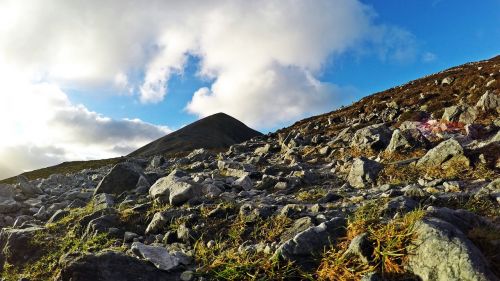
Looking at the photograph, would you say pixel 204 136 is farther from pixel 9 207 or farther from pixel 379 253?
pixel 379 253

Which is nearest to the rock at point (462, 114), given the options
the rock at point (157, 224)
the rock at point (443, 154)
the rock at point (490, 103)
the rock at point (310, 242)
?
the rock at point (490, 103)

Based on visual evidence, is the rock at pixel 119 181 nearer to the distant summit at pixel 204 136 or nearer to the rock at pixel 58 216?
the rock at pixel 58 216

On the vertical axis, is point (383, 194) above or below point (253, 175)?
below

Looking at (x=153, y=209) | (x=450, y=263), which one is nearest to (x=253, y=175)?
(x=153, y=209)

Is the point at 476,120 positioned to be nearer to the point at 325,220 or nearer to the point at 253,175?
the point at 253,175

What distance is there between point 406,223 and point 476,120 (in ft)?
51.0

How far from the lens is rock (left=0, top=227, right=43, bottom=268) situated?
379 inches

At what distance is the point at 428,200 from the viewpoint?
894 cm

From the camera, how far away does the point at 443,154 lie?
1295 cm

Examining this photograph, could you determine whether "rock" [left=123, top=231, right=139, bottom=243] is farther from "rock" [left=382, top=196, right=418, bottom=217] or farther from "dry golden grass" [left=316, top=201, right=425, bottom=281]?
"rock" [left=382, top=196, right=418, bottom=217]

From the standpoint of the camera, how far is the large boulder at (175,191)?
1130 cm

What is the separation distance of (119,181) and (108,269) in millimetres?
9683

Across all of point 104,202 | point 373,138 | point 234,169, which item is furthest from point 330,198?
point 373,138

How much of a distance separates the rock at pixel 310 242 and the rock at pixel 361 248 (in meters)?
0.48
